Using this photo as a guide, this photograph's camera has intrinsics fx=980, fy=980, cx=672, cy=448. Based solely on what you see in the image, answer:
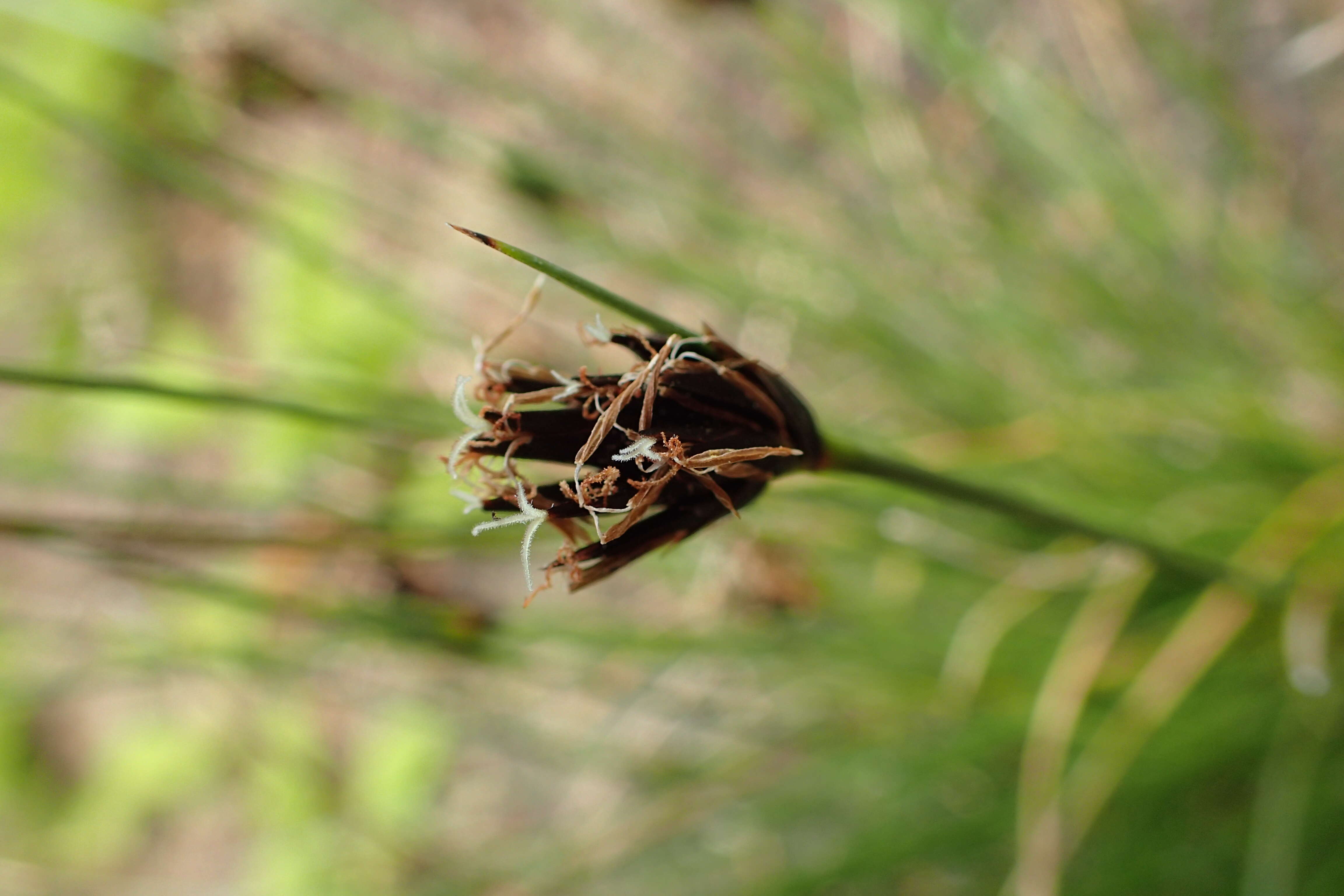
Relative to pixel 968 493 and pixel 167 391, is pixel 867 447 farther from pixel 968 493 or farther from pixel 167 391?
pixel 167 391

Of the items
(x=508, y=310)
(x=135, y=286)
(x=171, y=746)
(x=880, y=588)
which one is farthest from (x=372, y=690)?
(x=135, y=286)

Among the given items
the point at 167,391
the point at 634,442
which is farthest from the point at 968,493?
the point at 167,391

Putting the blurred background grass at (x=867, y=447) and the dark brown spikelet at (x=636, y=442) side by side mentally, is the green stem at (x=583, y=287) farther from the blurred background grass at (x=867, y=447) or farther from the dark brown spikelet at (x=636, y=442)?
the blurred background grass at (x=867, y=447)

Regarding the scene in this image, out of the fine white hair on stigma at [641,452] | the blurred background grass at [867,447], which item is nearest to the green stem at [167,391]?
the blurred background grass at [867,447]

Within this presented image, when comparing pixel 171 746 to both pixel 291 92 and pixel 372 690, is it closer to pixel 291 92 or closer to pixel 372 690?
pixel 372 690

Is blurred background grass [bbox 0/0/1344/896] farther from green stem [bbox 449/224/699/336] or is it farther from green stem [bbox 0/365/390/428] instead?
green stem [bbox 449/224/699/336]

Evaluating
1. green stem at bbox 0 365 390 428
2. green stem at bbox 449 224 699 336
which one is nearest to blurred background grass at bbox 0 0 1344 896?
green stem at bbox 0 365 390 428
